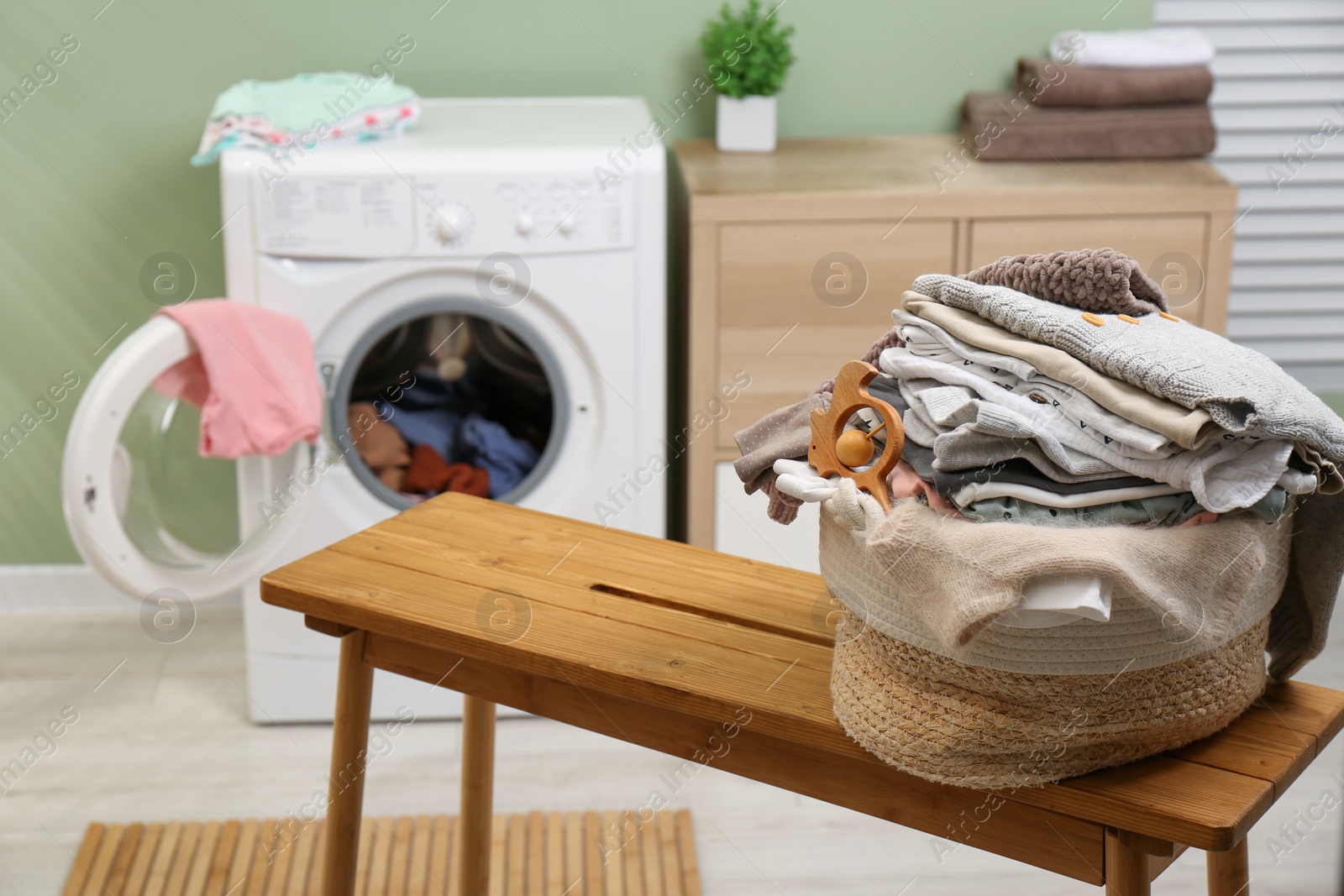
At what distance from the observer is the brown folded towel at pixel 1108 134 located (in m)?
2.44

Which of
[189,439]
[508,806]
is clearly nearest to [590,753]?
[508,806]

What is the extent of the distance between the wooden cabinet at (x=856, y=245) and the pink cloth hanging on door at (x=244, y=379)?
0.70 m

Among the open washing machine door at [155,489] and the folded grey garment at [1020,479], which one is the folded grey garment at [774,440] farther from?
the open washing machine door at [155,489]

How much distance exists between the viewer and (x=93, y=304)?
105 inches

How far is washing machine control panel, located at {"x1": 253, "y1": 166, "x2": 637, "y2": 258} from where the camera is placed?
213cm

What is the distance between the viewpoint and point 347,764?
1.35m

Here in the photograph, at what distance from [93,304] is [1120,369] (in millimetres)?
2373

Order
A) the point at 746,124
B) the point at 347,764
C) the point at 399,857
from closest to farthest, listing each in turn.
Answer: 1. the point at 347,764
2. the point at 399,857
3. the point at 746,124

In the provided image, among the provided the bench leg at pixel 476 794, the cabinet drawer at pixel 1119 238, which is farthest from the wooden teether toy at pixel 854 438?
the cabinet drawer at pixel 1119 238

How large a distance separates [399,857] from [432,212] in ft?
3.45

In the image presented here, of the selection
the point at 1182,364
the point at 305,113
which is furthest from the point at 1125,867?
the point at 305,113

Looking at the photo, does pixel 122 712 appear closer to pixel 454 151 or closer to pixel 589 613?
pixel 454 151

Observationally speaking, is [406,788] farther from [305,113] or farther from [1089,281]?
[1089,281]

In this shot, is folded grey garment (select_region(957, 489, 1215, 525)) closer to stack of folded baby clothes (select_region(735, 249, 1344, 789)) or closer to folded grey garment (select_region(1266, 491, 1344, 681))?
stack of folded baby clothes (select_region(735, 249, 1344, 789))
